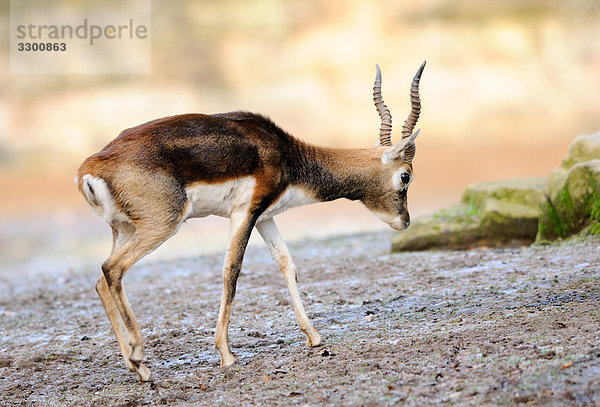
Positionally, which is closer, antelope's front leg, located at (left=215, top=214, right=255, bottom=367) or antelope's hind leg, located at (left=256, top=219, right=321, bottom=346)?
antelope's front leg, located at (left=215, top=214, right=255, bottom=367)

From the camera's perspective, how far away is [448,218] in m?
14.5

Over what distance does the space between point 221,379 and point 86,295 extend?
292 inches

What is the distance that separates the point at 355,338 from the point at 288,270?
1037mm

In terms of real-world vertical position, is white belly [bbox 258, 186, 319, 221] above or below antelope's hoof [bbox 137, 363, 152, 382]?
above

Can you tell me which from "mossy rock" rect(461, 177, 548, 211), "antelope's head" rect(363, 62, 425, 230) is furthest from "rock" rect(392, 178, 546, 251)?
"antelope's head" rect(363, 62, 425, 230)

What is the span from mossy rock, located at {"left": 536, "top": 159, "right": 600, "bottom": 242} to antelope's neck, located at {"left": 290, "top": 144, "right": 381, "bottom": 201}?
4836 millimetres

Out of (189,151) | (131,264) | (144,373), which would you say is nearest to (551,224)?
(189,151)

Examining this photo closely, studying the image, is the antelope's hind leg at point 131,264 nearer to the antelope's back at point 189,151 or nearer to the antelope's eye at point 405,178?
the antelope's back at point 189,151

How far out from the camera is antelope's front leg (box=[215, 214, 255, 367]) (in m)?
7.42

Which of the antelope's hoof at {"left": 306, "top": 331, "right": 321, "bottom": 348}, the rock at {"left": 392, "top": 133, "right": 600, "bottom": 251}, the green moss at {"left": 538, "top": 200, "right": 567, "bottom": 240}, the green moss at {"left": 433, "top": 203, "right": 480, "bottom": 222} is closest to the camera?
the antelope's hoof at {"left": 306, "top": 331, "right": 321, "bottom": 348}

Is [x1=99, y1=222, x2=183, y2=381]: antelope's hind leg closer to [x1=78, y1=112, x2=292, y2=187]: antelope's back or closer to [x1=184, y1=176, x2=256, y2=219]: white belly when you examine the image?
[x1=184, y1=176, x2=256, y2=219]: white belly

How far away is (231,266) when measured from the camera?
292 inches

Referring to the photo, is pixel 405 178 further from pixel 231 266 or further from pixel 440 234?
pixel 440 234

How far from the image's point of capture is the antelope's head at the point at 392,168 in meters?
8.34
